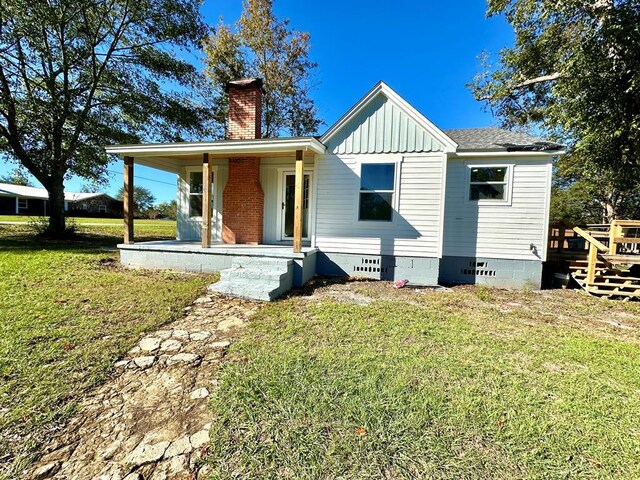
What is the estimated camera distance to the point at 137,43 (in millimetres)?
13211

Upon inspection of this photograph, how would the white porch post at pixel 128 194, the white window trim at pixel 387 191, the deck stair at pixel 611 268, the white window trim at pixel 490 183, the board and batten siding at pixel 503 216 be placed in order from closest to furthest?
1. the deck stair at pixel 611 268
2. the white window trim at pixel 387 191
3. the board and batten siding at pixel 503 216
4. the white window trim at pixel 490 183
5. the white porch post at pixel 128 194

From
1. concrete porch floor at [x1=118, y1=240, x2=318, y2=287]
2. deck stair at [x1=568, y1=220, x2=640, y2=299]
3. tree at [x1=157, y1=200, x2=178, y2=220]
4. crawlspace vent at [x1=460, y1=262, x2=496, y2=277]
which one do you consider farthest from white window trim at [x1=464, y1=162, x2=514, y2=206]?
tree at [x1=157, y1=200, x2=178, y2=220]

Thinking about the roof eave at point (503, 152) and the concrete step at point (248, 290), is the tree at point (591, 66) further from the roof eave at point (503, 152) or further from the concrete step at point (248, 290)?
the concrete step at point (248, 290)

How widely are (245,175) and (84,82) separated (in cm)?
1000

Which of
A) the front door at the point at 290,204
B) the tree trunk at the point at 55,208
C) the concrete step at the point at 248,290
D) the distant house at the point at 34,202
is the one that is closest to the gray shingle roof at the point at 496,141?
the front door at the point at 290,204

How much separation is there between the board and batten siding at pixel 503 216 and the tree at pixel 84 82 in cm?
1291

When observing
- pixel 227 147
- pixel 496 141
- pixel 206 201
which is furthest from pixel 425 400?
pixel 496 141

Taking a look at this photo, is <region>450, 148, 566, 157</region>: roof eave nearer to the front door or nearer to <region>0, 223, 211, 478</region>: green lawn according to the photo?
the front door

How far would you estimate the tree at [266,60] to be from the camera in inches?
637

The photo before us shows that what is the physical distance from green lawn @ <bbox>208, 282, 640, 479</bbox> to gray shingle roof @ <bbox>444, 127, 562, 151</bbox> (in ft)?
15.0

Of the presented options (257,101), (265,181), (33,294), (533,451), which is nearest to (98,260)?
(33,294)

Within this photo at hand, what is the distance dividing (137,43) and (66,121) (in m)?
4.69

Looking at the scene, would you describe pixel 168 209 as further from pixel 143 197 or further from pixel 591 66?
pixel 591 66

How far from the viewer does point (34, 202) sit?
37.3m
